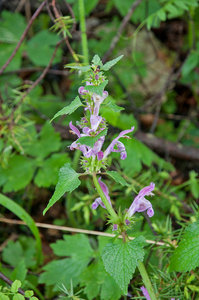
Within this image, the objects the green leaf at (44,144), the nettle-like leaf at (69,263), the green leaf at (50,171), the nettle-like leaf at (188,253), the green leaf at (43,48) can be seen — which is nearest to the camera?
the nettle-like leaf at (188,253)

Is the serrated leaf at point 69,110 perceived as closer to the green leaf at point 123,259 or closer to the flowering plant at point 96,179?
the flowering plant at point 96,179

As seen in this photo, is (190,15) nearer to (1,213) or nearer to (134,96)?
(134,96)

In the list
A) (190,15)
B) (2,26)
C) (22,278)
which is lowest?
(22,278)

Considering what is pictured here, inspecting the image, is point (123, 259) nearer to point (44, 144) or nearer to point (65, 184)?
point (65, 184)

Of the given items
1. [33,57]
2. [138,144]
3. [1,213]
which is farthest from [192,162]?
[33,57]

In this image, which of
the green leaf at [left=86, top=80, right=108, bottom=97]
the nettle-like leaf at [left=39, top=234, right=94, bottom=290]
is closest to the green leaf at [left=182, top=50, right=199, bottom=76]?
the nettle-like leaf at [left=39, top=234, right=94, bottom=290]

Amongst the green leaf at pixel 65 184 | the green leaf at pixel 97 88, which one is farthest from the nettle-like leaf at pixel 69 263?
the green leaf at pixel 97 88
